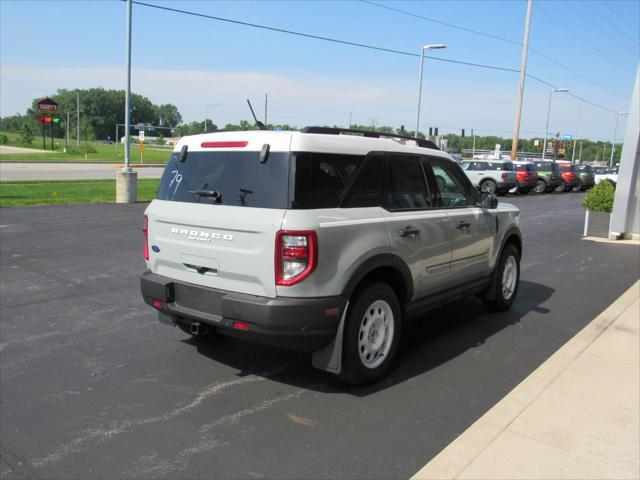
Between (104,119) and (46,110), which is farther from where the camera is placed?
Answer: (104,119)

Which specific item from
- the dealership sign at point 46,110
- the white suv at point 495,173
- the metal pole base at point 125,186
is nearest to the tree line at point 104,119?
the dealership sign at point 46,110

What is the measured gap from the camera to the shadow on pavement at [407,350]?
4.57 metres

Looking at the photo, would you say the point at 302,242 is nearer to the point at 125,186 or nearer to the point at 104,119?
the point at 125,186

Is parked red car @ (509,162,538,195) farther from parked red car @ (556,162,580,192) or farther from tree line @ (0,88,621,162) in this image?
tree line @ (0,88,621,162)

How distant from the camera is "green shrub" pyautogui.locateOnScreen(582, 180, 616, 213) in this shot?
14.1 metres

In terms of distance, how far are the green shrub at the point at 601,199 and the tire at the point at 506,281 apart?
338 inches

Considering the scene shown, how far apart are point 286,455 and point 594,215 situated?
1296 centimetres

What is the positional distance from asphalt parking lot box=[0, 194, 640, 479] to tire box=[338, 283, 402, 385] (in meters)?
0.18

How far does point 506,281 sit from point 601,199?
9.11 metres

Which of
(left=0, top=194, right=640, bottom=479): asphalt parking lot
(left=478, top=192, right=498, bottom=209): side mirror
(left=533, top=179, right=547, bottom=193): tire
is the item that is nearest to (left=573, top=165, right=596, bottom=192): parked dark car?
(left=533, top=179, right=547, bottom=193): tire

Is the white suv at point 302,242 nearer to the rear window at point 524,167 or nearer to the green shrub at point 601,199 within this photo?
the green shrub at point 601,199

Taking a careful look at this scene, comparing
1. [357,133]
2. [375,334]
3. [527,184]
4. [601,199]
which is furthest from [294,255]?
[527,184]

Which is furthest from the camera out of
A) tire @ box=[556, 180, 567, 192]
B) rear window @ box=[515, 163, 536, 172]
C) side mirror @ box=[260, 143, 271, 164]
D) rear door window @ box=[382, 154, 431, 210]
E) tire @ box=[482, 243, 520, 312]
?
tire @ box=[556, 180, 567, 192]

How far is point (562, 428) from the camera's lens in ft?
12.3
